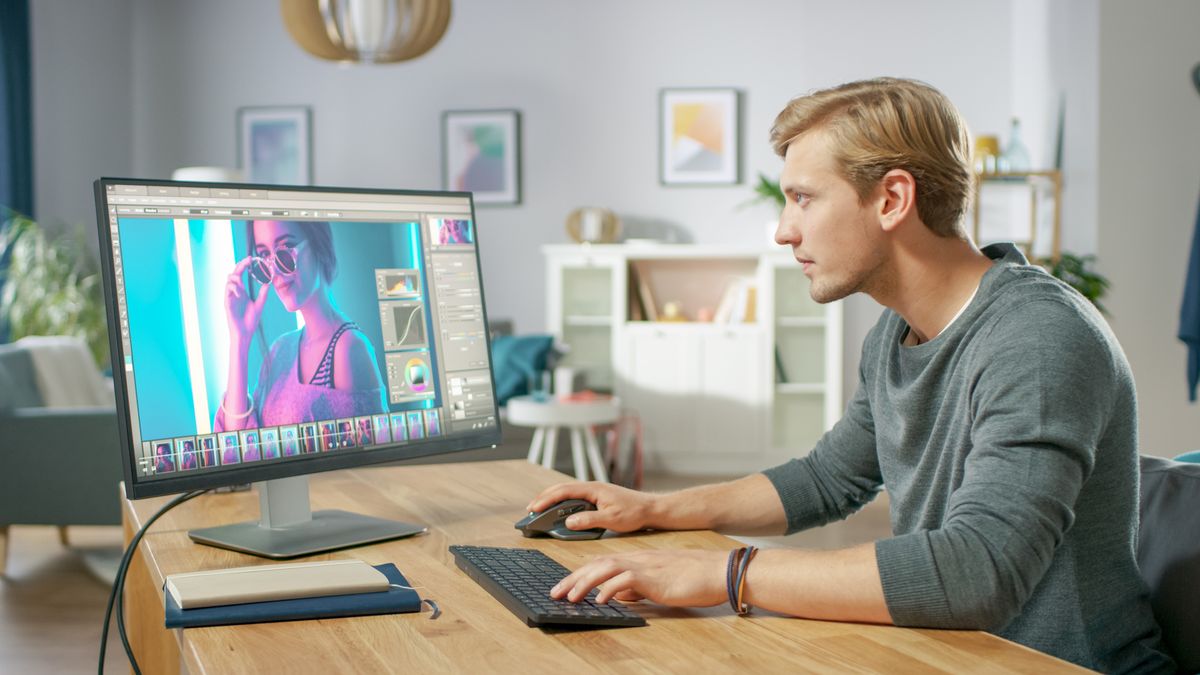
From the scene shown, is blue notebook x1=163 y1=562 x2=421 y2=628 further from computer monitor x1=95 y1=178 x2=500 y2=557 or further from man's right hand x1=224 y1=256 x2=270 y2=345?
man's right hand x1=224 y1=256 x2=270 y2=345

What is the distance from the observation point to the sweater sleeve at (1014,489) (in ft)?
3.63

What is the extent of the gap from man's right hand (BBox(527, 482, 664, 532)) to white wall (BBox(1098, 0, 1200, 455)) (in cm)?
376

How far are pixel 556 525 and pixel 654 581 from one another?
39cm

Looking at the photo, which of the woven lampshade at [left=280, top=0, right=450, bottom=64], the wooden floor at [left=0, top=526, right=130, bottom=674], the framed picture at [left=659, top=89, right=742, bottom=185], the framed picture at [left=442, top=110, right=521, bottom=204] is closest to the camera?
the wooden floor at [left=0, top=526, right=130, bottom=674]

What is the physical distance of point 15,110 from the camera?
635cm

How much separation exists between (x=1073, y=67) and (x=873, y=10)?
1867 mm

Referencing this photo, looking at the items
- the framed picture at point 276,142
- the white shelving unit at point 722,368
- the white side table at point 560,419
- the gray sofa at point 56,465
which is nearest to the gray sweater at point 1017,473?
the gray sofa at point 56,465

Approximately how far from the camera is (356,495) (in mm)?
1879

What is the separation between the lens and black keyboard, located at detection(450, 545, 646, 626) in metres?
1.14

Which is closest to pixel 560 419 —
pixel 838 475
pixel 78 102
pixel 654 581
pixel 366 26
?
pixel 366 26

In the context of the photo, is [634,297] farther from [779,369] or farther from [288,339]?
[288,339]

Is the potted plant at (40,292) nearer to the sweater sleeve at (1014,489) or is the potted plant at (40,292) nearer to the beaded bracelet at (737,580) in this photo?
the beaded bracelet at (737,580)

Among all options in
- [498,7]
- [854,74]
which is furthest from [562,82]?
[854,74]

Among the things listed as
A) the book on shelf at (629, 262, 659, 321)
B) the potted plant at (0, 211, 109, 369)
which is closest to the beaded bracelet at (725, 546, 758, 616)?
the book on shelf at (629, 262, 659, 321)
